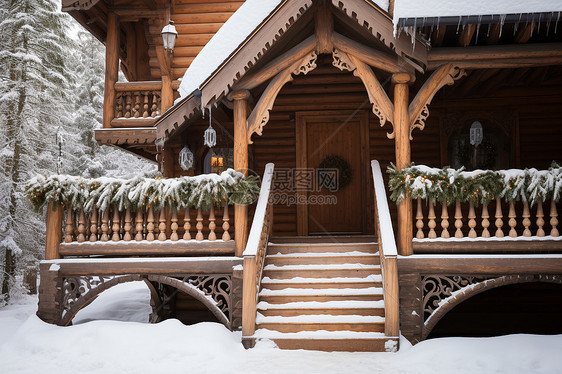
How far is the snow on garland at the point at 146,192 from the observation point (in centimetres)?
679

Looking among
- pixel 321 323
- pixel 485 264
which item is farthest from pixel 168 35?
pixel 485 264

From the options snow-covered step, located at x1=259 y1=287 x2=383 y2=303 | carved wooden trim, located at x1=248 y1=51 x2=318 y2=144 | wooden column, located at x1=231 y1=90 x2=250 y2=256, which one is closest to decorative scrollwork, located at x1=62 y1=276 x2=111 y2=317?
wooden column, located at x1=231 y1=90 x2=250 y2=256

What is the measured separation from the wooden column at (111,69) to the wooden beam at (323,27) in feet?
16.4

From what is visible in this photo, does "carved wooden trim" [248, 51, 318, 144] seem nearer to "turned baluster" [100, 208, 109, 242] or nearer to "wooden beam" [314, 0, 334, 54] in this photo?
"wooden beam" [314, 0, 334, 54]

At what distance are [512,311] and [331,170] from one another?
4941 mm

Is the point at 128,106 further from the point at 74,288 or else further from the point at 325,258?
the point at 325,258

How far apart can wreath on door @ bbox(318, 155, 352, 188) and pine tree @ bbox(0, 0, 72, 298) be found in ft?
34.0

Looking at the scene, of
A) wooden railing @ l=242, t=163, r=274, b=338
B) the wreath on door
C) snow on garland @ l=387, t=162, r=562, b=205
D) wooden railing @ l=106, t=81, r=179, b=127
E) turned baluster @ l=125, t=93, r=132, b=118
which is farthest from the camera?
the wreath on door

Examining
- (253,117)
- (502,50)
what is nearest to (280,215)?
(253,117)

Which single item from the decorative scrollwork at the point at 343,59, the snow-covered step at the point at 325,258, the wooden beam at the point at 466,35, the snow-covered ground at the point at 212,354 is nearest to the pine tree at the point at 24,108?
the snow-covered ground at the point at 212,354

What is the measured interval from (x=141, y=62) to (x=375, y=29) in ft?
22.7

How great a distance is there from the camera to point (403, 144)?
21.9 feet

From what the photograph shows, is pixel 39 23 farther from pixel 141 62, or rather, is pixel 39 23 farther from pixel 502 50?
pixel 502 50

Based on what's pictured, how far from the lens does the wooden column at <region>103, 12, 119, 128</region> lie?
925 centimetres
